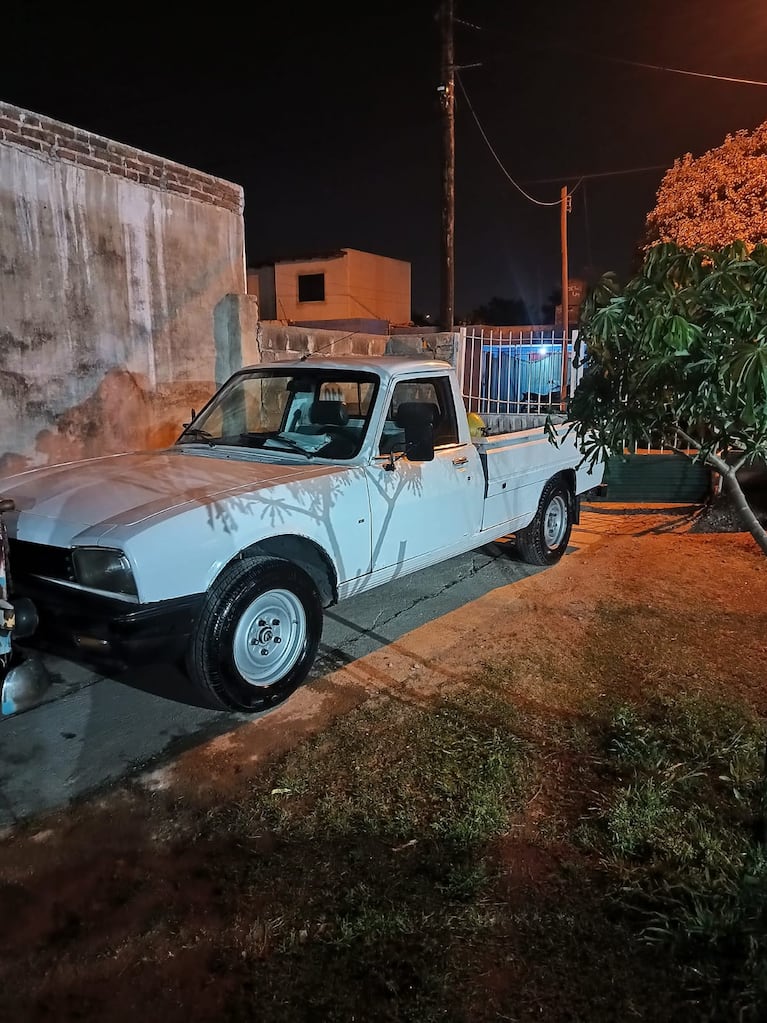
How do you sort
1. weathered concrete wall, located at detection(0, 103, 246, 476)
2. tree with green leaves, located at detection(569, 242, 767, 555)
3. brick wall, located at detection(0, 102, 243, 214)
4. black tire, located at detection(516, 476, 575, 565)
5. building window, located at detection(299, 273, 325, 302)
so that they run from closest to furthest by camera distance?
tree with green leaves, located at detection(569, 242, 767, 555)
black tire, located at detection(516, 476, 575, 565)
brick wall, located at detection(0, 102, 243, 214)
weathered concrete wall, located at detection(0, 103, 246, 476)
building window, located at detection(299, 273, 325, 302)

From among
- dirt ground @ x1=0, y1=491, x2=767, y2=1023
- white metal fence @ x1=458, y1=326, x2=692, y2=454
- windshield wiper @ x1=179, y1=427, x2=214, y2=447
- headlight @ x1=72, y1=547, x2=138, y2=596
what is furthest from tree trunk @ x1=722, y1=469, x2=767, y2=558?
white metal fence @ x1=458, y1=326, x2=692, y2=454

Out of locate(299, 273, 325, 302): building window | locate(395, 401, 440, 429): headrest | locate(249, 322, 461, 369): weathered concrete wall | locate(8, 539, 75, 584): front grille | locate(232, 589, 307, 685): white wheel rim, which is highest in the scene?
locate(299, 273, 325, 302): building window

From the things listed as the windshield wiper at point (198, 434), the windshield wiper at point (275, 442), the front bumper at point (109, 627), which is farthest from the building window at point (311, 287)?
the front bumper at point (109, 627)

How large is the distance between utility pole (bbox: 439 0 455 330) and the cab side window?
28.1 feet

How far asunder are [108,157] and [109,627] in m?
6.37

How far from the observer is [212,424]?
17.6 ft

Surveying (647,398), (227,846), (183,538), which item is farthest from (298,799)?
(647,398)

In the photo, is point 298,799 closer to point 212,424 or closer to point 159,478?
point 159,478

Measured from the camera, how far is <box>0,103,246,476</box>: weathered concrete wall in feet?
22.9

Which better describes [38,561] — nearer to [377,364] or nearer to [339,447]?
[339,447]

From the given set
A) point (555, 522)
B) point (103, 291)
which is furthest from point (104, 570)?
point (103, 291)

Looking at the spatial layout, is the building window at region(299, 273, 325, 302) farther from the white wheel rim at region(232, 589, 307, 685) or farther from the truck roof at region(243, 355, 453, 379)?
the white wheel rim at region(232, 589, 307, 685)

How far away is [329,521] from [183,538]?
3.24 ft

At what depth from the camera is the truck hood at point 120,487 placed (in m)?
3.63
